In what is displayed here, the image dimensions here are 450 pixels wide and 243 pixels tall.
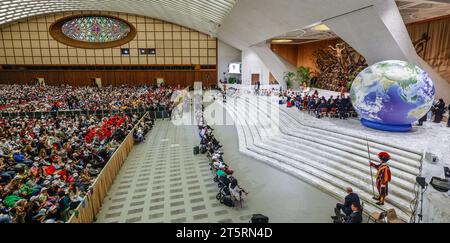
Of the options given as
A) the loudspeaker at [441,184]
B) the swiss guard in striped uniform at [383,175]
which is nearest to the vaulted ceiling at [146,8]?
the swiss guard in striped uniform at [383,175]

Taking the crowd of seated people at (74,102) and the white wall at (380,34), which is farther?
the crowd of seated people at (74,102)

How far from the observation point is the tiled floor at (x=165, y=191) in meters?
6.36

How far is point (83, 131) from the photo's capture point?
12.4m

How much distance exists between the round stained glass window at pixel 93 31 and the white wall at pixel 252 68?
15.4 metres

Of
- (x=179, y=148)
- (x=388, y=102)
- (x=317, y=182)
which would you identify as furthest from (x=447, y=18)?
(x=179, y=148)

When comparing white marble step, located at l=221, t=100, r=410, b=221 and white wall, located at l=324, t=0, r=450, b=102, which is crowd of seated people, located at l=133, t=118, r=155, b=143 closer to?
white marble step, located at l=221, t=100, r=410, b=221

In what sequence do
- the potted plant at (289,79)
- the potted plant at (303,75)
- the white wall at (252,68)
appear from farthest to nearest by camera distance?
1. the white wall at (252,68)
2. the potted plant at (289,79)
3. the potted plant at (303,75)

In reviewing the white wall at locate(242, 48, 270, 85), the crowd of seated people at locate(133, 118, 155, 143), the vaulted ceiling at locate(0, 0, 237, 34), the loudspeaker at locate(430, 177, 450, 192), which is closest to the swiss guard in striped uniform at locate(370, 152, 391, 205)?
the loudspeaker at locate(430, 177, 450, 192)

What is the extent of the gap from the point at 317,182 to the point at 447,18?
40.1 ft

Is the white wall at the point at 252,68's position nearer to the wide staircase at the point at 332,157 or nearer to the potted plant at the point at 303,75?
the potted plant at the point at 303,75

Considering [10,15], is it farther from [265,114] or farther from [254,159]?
[254,159]

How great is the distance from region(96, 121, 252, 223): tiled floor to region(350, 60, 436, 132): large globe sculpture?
591cm

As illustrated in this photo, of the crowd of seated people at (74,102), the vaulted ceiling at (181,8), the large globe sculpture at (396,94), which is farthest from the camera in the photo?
the crowd of seated people at (74,102)

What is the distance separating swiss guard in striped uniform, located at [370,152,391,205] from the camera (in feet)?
19.1
